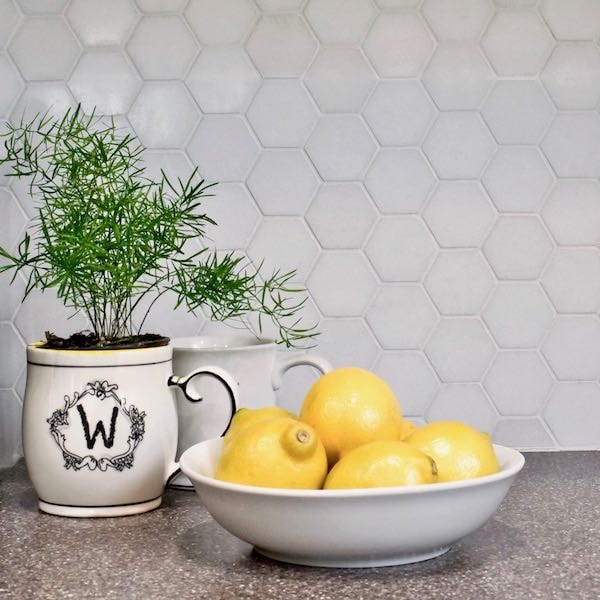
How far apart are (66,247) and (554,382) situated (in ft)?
2.41

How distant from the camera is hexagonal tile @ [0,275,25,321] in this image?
1262mm

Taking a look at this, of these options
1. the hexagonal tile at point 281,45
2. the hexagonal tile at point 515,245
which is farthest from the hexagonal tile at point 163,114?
the hexagonal tile at point 515,245

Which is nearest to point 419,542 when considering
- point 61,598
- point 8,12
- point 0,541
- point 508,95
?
point 61,598

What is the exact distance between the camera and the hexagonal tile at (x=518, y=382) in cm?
131

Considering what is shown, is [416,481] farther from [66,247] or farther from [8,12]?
[8,12]

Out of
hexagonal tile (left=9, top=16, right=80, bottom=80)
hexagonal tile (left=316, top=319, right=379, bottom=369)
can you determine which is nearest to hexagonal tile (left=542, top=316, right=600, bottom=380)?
hexagonal tile (left=316, top=319, right=379, bottom=369)

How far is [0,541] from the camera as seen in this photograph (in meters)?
0.87

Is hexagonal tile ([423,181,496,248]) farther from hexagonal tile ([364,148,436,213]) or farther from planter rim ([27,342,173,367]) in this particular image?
planter rim ([27,342,173,367])

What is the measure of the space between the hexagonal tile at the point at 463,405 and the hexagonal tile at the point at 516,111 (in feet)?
1.18

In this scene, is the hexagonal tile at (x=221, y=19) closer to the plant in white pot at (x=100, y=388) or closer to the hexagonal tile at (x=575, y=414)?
the plant in white pot at (x=100, y=388)

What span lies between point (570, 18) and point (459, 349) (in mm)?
497

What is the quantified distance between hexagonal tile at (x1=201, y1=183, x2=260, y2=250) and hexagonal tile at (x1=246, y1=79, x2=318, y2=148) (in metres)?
0.08

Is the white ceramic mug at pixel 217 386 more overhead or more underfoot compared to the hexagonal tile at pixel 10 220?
more underfoot

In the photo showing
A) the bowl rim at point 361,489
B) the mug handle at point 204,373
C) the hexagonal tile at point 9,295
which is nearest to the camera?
the bowl rim at point 361,489
